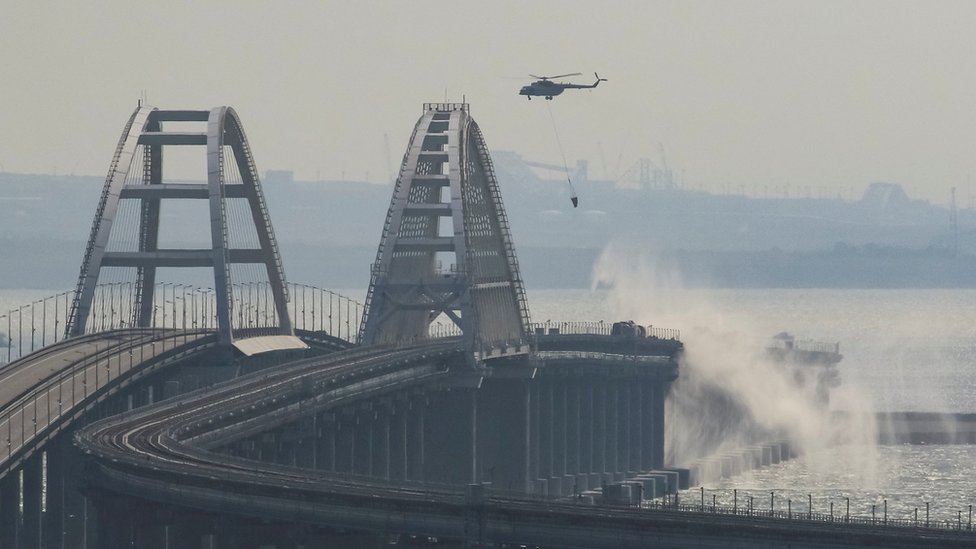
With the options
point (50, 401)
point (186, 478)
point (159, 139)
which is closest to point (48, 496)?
point (50, 401)

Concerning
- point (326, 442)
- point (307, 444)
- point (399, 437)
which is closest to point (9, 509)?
point (307, 444)

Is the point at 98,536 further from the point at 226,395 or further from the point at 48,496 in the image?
the point at 226,395

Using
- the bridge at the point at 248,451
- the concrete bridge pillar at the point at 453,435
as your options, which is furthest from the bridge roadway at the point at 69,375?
the concrete bridge pillar at the point at 453,435

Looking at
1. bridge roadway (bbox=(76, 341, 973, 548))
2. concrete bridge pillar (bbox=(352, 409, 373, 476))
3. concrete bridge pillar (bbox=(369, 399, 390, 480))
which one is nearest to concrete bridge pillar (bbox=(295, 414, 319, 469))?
bridge roadway (bbox=(76, 341, 973, 548))

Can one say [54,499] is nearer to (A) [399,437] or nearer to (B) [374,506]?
(A) [399,437]

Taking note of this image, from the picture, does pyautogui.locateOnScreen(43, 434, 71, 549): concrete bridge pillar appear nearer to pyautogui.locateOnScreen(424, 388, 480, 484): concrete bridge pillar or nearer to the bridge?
the bridge
